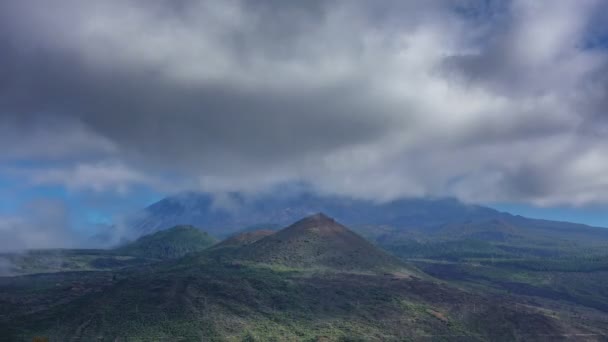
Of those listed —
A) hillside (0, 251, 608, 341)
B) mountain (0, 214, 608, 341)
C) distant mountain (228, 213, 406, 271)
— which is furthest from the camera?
distant mountain (228, 213, 406, 271)

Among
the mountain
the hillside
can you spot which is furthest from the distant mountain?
the hillside

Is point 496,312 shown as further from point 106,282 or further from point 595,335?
point 106,282

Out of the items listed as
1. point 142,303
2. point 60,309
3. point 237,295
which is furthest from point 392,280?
point 60,309

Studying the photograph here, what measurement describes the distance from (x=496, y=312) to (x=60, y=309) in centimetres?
12518

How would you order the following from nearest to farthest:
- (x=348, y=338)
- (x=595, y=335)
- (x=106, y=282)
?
(x=348, y=338), (x=595, y=335), (x=106, y=282)

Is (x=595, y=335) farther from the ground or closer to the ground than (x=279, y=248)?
closer to the ground

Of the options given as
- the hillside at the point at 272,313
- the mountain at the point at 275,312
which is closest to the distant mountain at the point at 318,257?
the mountain at the point at 275,312

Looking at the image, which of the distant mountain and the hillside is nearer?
the hillside

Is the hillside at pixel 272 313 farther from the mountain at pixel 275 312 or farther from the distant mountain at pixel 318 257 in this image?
the distant mountain at pixel 318 257

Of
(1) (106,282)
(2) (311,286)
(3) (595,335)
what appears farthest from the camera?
(1) (106,282)

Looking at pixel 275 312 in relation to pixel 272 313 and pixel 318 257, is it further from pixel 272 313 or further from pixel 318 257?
pixel 318 257

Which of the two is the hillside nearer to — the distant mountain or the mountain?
the mountain

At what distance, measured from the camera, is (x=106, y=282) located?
18025cm

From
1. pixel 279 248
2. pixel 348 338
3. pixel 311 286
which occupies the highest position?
pixel 279 248
